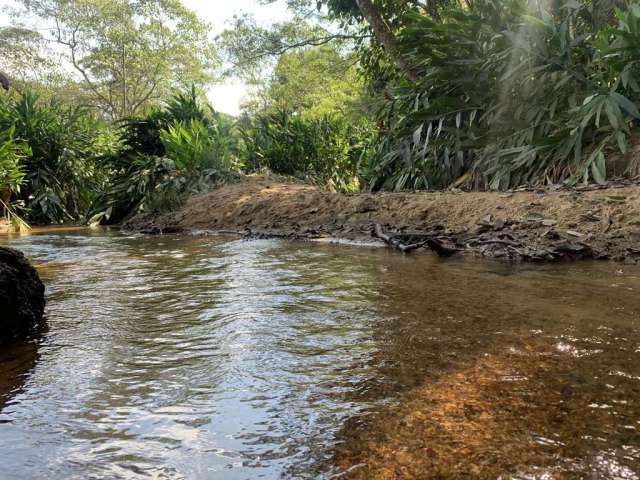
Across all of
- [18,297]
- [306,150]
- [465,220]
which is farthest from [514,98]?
[18,297]

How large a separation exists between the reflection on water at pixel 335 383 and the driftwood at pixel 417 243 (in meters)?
1.16

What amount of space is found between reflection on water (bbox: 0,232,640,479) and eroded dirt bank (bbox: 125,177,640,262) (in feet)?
2.80

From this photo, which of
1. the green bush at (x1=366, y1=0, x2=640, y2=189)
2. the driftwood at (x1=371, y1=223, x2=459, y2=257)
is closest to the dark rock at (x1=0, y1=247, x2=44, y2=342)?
the driftwood at (x1=371, y1=223, x2=459, y2=257)

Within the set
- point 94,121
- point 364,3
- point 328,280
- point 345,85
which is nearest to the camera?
point 328,280

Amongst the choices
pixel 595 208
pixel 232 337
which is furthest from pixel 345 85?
pixel 232 337

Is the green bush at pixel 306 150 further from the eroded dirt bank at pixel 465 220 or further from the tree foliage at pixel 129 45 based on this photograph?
the tree foliage at pixel 129 45

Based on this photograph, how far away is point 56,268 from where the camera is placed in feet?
13.0

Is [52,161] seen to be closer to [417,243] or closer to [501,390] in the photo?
[417,243]

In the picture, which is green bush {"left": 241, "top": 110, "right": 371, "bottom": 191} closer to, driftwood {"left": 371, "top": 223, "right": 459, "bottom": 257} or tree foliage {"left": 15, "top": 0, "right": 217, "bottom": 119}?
driftwood {"left": 371, "top": 223, "right": 459, "bottom": 257}

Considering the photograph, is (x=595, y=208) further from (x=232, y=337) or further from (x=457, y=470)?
(x=457, y=470)

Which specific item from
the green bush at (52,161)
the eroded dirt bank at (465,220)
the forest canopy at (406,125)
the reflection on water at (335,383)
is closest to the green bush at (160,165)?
the forest canopy at (406,125)

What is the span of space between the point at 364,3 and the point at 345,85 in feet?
50.5

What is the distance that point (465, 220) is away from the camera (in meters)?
4.71

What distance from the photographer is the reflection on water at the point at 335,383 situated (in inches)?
42.8
